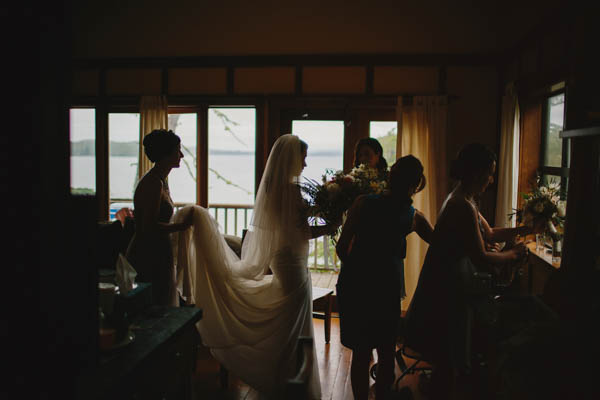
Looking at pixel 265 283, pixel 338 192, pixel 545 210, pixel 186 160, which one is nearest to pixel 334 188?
pixel 338 192

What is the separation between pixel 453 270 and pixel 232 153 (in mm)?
3645

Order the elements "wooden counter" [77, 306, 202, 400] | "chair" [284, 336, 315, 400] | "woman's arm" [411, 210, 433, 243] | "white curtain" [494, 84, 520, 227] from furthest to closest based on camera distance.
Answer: "white curtain" [494, 84, 520, 227] → "woman's arm" [411, 210, 433, 243] → "wooden counter" [77, 306, 202, 400] → "chair" [284, 336, 315, 400]

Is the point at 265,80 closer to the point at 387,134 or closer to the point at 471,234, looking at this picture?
the point at 387,134

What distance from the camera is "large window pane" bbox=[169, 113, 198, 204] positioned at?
529 cm

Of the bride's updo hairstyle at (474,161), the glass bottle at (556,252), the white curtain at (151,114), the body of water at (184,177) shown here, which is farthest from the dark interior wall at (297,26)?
the bride's updo hairstyle at (474,161)

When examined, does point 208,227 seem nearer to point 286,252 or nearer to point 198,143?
point 286,252

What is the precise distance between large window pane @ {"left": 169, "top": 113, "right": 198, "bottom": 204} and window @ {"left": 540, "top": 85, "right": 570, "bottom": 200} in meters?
3.67

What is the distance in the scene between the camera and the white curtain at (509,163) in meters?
3.89

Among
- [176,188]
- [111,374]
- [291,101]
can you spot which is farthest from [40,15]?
[176,188]

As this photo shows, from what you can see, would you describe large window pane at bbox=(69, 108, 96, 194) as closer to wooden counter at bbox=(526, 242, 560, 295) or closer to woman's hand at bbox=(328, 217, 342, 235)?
woman's hand at bbox=(328, 217, 342, 235)

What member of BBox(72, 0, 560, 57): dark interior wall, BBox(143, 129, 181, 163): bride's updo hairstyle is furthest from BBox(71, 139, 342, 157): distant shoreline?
BBox(143, 129, 181, 163): bride's updo hairstyle

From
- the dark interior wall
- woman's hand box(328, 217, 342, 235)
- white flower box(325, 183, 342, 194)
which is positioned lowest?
woman's hand box(328, 217, 342, 235)

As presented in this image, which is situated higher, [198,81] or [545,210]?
[198,81]

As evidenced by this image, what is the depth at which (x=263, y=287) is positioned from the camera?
2893mm
